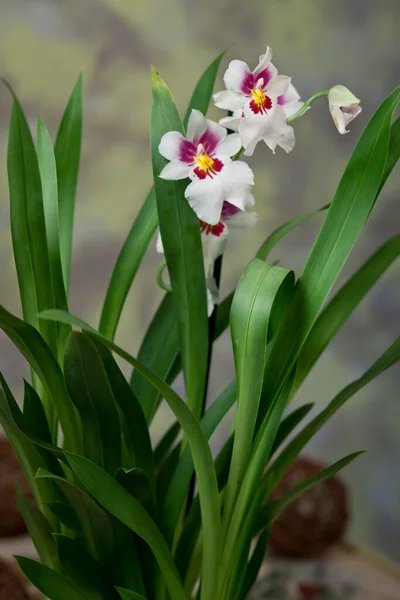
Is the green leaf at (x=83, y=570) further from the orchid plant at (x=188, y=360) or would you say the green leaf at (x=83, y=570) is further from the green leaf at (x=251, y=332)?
the green leaf at (x=251, y=332)

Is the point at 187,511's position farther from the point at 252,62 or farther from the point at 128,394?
the point at 252,62

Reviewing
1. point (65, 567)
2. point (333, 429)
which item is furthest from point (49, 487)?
point (333, 429)

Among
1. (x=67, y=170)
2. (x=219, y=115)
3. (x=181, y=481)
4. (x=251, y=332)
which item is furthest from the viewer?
(x=219, y=115)

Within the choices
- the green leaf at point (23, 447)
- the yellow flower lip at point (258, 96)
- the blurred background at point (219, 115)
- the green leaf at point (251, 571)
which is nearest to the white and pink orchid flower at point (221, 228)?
the yellow flower lip at point (258, 96)

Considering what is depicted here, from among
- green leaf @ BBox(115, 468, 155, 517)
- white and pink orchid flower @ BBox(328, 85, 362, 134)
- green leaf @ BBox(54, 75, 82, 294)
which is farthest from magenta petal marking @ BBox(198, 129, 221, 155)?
green leaf @ BBox(115, 468, 155, 517)

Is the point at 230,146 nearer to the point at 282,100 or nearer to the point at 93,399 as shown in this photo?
the point at 282,100

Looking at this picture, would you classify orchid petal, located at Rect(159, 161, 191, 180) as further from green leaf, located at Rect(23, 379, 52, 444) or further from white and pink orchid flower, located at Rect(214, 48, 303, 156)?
green leaf, located at Rect(23, 379, 52, 444)

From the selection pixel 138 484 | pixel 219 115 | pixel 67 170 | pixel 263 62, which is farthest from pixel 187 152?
pixel 219 115
